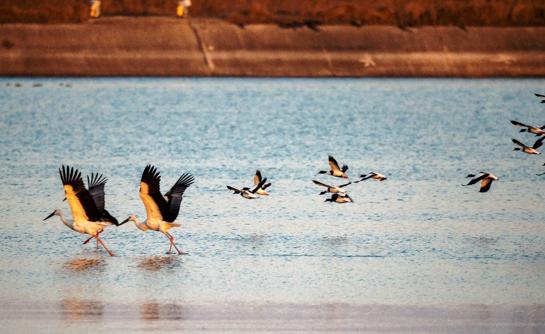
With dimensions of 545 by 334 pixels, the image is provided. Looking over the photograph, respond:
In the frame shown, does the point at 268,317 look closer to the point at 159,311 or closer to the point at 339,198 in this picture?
the point at 159,311

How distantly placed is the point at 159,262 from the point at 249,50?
48645mm

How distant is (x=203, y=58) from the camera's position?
67.2 metres

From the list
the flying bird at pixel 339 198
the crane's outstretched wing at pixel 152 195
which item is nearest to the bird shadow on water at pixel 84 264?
the crane's outstretched wing at pixel 152 195

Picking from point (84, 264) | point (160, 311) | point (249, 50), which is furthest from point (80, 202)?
point (249, 50)

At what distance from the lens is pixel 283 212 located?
77.9ft

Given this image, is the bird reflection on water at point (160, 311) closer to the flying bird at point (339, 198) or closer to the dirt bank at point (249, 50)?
the flying bird at point (339, 198)

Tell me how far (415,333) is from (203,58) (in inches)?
2113

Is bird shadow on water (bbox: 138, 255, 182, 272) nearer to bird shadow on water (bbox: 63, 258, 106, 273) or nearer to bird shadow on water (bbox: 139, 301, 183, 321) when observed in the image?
bird shadow on water (bbox: 63, 258, 106, 273)

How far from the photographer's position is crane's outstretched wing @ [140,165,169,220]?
61.5 ft

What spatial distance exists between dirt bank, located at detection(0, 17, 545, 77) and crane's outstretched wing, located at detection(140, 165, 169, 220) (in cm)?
4789

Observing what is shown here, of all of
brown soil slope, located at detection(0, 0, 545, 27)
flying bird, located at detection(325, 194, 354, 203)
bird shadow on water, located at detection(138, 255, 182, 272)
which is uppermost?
brown soil slope, located at detection(0, 0, 545, 27)

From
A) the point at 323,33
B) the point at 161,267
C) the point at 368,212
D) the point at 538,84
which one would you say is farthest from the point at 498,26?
the point at 161,267

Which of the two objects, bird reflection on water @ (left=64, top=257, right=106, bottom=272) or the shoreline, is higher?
bird reflection on water @ (left=64, top=257, right=106, bottom=272)

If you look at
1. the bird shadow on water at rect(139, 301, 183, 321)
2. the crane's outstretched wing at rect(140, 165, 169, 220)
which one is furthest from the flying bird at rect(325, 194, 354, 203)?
the bird shadow on water at rect(139, 301, 183, 321)
